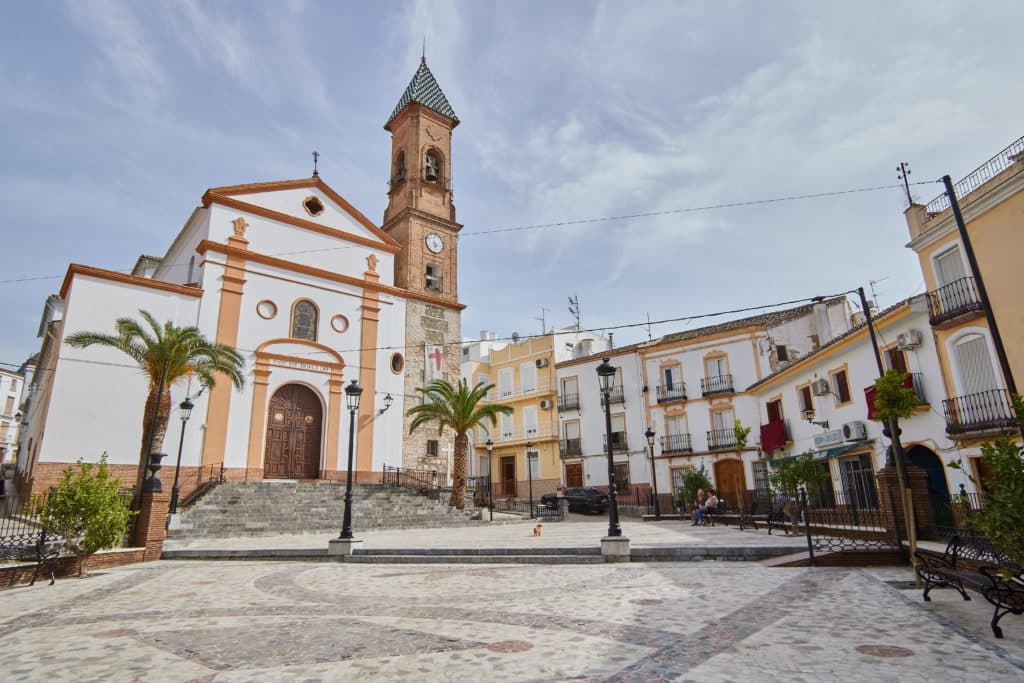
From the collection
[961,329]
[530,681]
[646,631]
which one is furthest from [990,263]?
[530,681]

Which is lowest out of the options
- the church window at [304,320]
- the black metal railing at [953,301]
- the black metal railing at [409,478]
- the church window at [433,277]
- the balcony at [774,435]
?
the black metal railing at [409,478]

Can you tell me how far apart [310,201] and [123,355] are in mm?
10063

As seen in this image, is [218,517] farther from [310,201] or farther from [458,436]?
[310,201]

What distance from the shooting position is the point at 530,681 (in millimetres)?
4156

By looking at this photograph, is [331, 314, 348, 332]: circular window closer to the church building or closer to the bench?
the church building

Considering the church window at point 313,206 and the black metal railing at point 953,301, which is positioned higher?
the church window at point 313,206

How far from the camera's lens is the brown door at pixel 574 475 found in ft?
103

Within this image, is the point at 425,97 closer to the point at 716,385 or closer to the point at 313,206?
the point at 313,206

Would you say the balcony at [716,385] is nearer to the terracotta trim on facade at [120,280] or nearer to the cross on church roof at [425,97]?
the cross on church roof at [425,97]

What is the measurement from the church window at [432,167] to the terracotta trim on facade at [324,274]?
268 inches

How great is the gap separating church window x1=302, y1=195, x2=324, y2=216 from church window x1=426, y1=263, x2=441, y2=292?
5717 mm

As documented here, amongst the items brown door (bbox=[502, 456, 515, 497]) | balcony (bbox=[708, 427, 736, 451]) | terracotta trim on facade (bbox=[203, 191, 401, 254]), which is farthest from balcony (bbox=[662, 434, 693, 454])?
Answer: terracotta trim on facade (bbox=[203, 191, 401, 254])

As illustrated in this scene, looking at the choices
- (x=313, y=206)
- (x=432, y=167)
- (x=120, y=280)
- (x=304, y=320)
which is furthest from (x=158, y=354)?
(x=432, y=167)

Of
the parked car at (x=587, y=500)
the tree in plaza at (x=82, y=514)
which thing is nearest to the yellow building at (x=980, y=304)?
the parked car at (x=587, y=500)
